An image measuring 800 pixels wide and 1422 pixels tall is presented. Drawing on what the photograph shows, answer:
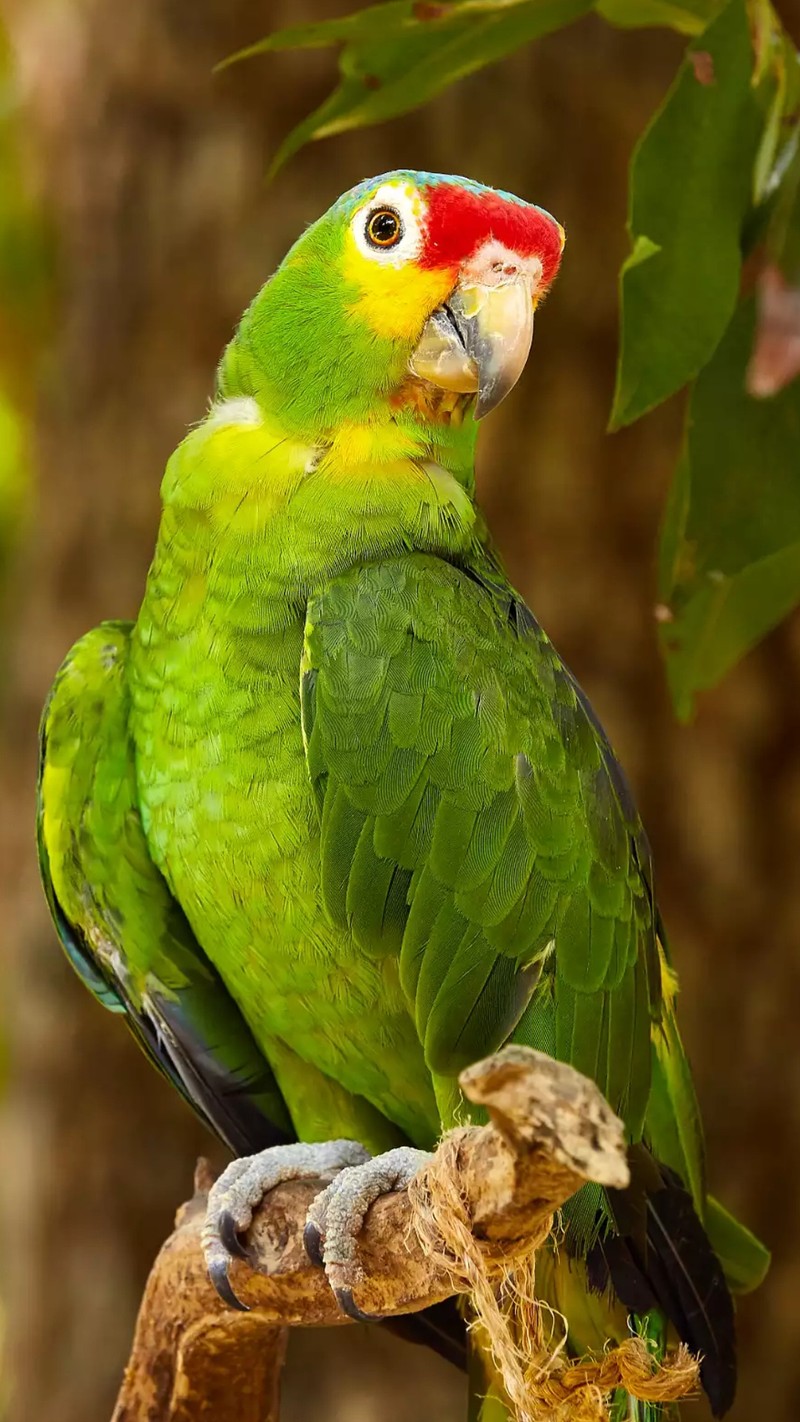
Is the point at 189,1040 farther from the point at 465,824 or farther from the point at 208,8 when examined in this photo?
the point at 208,8

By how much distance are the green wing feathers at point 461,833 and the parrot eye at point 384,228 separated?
289 mm

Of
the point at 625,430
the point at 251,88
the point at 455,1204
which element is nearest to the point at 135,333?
the point at 251,88

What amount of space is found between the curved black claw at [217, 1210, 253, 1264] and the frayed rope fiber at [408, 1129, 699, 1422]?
31cm

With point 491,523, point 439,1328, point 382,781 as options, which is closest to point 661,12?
point 382,781

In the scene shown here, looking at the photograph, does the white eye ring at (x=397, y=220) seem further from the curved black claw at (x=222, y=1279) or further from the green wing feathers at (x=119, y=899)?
the curved black claw at (x=222, y=1279)

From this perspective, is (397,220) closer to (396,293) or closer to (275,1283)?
(396,293)

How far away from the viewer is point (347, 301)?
1313mm

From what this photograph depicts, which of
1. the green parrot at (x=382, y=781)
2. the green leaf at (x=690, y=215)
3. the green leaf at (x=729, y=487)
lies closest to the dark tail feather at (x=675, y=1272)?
the green parrot at (x=382, y=781)

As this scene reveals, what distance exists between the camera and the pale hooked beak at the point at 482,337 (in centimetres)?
123

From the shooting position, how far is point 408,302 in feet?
4.15

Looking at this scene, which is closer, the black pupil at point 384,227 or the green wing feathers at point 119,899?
the black pupil at point 384,227

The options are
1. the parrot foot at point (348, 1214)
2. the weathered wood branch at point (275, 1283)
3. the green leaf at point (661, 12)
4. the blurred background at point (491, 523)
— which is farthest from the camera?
the blurred background at point (491, 523)

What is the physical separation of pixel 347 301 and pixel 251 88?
1.24 meters

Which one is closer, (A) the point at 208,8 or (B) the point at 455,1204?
(B) the point at 455,1204
